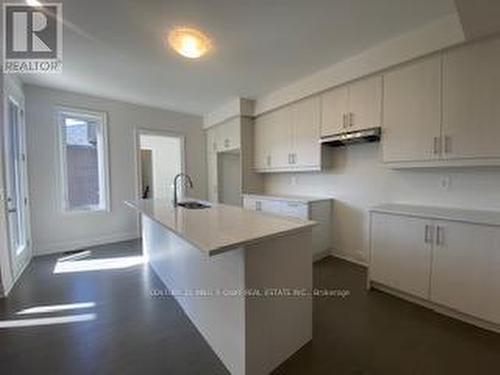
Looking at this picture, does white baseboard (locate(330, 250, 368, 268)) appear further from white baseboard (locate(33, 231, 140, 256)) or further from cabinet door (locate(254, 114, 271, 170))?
white baseboard (locate(33, 231, 140, 256))

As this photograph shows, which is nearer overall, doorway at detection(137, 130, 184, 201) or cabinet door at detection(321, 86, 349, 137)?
cabinet door at detection(321, 86, 349, 137)

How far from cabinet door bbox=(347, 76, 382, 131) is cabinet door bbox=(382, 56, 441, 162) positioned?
9 centimetres

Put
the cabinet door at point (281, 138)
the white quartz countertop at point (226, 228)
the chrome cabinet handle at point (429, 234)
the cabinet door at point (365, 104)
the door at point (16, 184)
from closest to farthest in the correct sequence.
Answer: the white quartz countertop at point (226, 228), the chrome cabinet handle at point (429, 234), the cabinet door at point (365, 104), the door at point (16, 184), the cabinet door at point (281, 138)

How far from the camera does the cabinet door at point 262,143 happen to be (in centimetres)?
471

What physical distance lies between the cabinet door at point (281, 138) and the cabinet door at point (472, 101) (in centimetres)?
219

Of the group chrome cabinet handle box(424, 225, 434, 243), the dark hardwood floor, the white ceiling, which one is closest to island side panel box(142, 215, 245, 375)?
the dark hardwood floor

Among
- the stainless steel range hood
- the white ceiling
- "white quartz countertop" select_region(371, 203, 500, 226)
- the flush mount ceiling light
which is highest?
the white ceiling

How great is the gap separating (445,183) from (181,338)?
9.72ft

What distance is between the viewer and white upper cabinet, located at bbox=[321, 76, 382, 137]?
118 inches

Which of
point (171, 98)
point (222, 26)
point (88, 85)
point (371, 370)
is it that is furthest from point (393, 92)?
point (88, 85)

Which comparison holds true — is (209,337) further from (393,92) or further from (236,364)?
(393,92)

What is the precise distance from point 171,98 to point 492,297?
4.95m

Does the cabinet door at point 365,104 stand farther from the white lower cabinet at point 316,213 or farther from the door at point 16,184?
the door at point 16,184

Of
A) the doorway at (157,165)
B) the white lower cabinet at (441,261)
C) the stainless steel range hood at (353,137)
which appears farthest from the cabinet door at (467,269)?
the doorway at (157,165)
